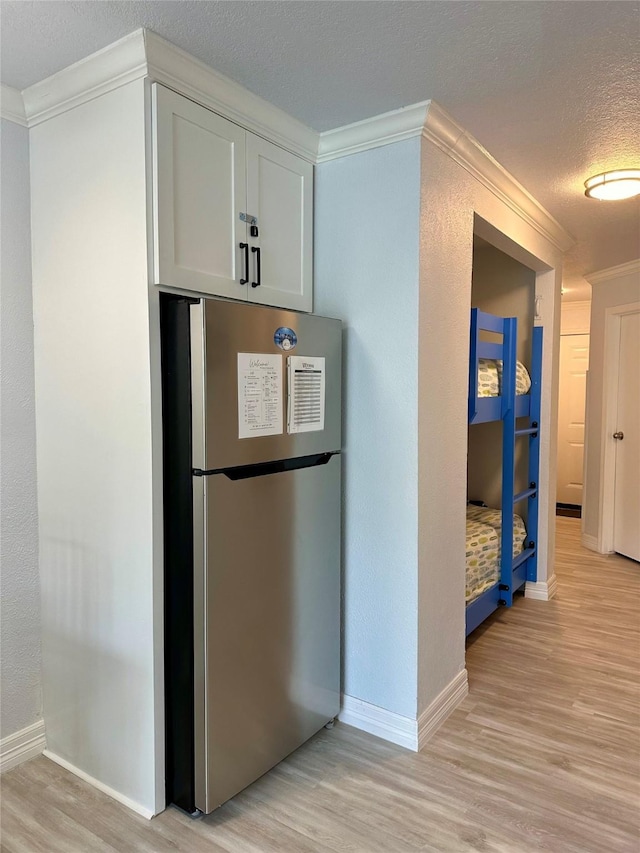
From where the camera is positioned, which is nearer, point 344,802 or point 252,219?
point 344,802

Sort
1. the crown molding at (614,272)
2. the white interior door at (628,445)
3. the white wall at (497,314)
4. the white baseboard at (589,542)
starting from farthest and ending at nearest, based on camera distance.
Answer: the white baseboard at (589,542) < the white interior door at (628,445) < the crown molding at (614,272) < the white wall at (497,314)

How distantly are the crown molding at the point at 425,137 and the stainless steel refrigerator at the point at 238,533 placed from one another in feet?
→ 2.33

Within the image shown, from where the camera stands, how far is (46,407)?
2.09 metres

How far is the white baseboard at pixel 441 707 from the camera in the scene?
2254mm

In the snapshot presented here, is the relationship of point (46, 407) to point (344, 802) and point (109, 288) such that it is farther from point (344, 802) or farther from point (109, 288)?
point (344, 802)

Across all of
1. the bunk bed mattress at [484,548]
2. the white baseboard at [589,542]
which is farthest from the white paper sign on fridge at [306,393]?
the white baseboard at [589,542]

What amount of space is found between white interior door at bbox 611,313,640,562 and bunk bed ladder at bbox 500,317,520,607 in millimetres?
1798

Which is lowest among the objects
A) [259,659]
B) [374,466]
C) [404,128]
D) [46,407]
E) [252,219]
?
[259,659]

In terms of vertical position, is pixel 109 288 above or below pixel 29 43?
below

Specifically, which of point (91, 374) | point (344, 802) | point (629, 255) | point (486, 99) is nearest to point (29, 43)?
point (91, 374)

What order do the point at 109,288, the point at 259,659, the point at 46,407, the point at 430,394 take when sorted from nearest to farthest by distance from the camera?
the point at 109,288 < the point at 259,659 < the point at 46,407 < the point at 430,394

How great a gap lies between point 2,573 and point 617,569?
4181 mm

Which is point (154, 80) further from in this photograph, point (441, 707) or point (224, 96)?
point (441, 707)

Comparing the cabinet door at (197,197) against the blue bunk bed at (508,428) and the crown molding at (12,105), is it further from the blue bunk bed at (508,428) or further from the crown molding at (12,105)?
the blue bunk bed at (508,428)
